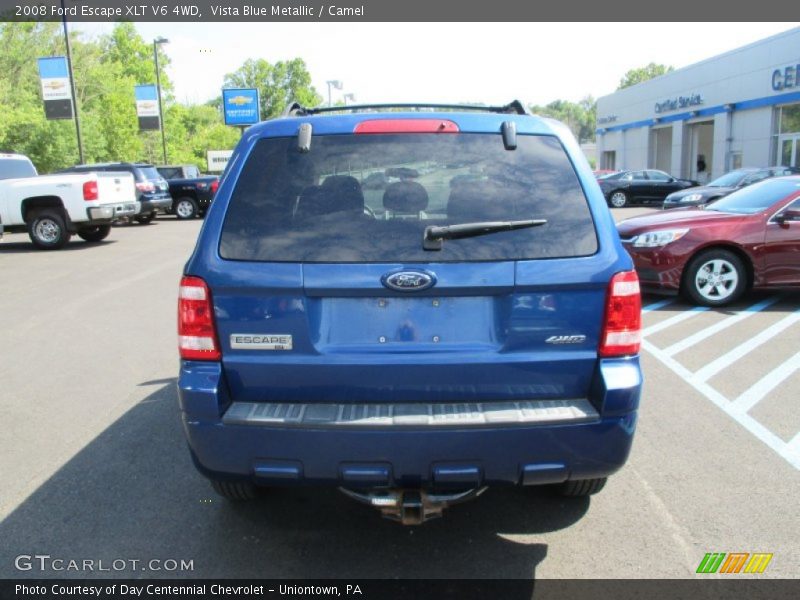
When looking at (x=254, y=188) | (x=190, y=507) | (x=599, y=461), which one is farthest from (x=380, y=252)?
(x=190, y=507)

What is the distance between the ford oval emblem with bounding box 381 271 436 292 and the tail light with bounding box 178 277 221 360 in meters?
0.74

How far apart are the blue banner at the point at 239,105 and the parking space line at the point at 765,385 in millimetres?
48442

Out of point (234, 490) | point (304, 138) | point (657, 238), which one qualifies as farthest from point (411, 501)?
point (657, 238)

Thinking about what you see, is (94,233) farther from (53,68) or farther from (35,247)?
(53,68)

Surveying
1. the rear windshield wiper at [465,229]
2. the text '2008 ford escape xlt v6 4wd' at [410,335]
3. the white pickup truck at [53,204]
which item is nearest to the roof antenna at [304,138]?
the text '2008 ford escape xlt v6 4wd' at [410,335]

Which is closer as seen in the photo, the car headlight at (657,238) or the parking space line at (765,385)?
the parking space line at (765,385)

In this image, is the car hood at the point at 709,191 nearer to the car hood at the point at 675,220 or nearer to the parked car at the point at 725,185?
the parked car at the point at 725,185

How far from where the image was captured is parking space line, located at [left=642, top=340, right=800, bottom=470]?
4.23 metres

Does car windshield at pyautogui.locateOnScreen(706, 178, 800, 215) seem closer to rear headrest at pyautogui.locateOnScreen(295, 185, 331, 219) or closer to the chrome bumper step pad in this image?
the chrome bumper step pad

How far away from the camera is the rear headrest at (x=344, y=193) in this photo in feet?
9.52

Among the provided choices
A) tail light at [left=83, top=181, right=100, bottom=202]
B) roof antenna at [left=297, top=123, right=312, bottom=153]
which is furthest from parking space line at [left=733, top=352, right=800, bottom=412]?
tail light at [left=83, top=181, right=100, bottom=202]

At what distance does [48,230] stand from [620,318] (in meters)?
15.3

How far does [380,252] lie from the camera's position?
279 centimetres

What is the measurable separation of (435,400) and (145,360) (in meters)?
4.38
